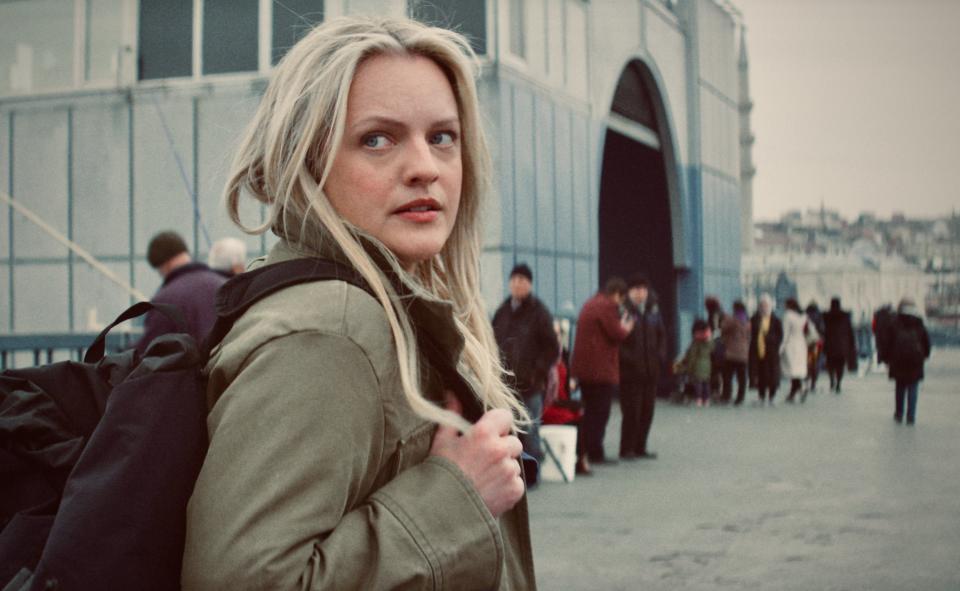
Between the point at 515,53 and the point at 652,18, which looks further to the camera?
the point at 652,18

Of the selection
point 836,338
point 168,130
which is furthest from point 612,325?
point 836,338

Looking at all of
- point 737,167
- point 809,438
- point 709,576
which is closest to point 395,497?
point 709,576

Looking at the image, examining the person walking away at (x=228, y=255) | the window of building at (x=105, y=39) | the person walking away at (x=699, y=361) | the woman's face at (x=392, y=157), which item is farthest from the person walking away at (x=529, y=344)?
the window of building at (x=105, y=39)

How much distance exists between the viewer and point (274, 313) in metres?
1.32

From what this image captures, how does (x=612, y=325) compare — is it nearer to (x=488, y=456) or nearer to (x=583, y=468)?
(x=583, y=468)

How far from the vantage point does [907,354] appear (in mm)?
13758

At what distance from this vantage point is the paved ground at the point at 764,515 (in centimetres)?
560

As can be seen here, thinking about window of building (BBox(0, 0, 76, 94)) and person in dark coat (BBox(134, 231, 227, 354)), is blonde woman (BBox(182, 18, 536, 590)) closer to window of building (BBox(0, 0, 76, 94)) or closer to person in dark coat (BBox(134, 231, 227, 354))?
person in dark coat (BBox(134, 231, 227, 354))

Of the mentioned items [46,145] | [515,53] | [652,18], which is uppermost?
[652,18]

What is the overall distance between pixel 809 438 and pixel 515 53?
241 inches

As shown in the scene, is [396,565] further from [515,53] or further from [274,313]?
[515,53]

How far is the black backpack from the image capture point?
1225mm

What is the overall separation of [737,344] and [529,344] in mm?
9106

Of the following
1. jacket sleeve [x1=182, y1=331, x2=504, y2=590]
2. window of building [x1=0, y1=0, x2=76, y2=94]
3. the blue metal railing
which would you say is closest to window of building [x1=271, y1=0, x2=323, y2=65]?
window of building [x1=0, y1=0, x2=76, y2=94]
